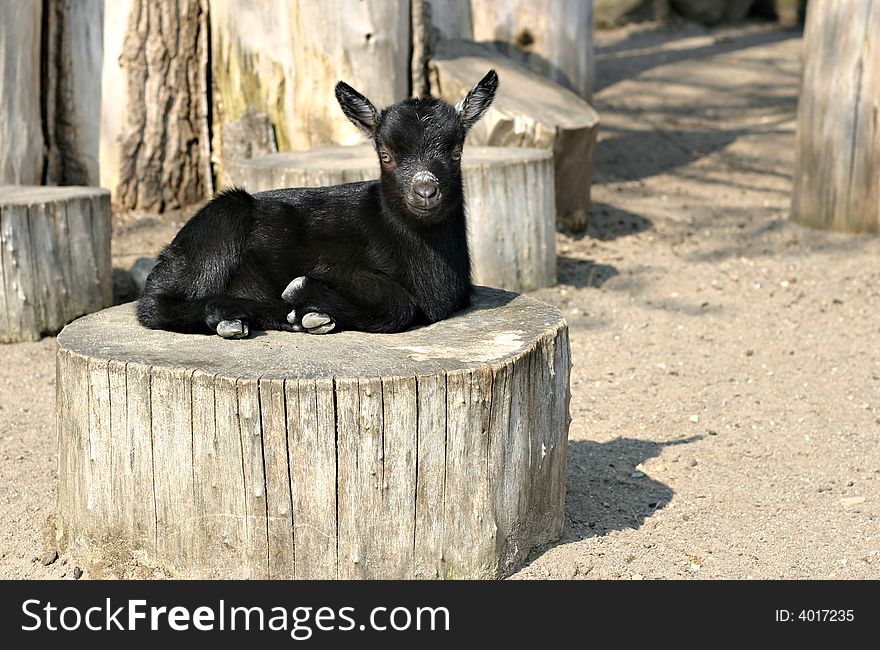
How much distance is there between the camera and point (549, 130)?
368 inches

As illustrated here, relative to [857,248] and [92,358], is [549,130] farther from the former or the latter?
[92,358]

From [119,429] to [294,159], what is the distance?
163 inches

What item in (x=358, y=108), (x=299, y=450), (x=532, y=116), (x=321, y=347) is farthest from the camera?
(x=532, y=116)

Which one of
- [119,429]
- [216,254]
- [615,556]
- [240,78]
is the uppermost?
[240,78]

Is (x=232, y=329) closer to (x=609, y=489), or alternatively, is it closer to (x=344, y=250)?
(x=344, y=250)

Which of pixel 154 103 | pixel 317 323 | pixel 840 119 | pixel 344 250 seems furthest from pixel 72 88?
pixel 840 119

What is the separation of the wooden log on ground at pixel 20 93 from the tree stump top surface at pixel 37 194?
77 centimetres

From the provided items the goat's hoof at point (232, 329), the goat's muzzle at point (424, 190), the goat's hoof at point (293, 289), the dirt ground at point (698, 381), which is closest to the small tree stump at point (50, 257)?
the dirt ground at point (698, 381)

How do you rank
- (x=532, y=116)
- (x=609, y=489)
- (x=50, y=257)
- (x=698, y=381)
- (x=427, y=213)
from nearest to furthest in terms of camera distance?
1. (x=427, y=213)
2. (x=609, y=489)
3. (x=698, y=381)
4. (x=50, y=257)
5. (x=532, y=116)

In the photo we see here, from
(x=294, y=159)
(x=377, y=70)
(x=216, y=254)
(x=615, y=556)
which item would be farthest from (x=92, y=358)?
(x=377, y=70)

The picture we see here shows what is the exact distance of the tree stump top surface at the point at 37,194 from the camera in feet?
25.1

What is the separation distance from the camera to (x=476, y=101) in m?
4.93

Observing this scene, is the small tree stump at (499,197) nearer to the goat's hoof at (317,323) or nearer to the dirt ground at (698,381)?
the dirt ground at (698,381)

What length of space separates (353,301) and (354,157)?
12.0ft
